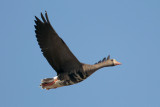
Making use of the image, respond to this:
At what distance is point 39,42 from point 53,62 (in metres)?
1.18

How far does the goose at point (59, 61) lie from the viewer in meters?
17.4

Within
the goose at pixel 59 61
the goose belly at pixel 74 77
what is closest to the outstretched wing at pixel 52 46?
the goose at pixel 59 61

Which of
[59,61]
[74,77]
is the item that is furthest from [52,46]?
[74,77]

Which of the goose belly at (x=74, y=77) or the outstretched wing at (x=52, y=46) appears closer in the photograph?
the outstretched wing at (x=52, y=46)

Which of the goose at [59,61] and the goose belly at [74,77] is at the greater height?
the goose at [59,61]

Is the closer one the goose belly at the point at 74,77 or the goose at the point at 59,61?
the goose at the point at 59,61

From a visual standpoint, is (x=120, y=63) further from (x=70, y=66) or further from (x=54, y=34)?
(x=54, y=34)

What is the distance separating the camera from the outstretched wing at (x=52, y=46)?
57.0ft

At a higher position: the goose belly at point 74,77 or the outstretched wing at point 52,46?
the outstretched wing at point 52,46

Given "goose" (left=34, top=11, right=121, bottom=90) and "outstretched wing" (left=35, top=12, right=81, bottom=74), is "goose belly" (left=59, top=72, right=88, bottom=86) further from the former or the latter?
"outstretched wing" (left=35, top=12, right=81, bottom=74)

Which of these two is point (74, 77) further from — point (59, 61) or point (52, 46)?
point (52, 46)

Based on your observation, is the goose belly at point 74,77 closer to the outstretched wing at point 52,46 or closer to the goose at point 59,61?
the goose at point 59,61

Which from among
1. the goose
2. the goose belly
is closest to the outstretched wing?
the goose

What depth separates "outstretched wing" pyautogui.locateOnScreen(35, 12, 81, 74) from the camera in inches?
→ 684
